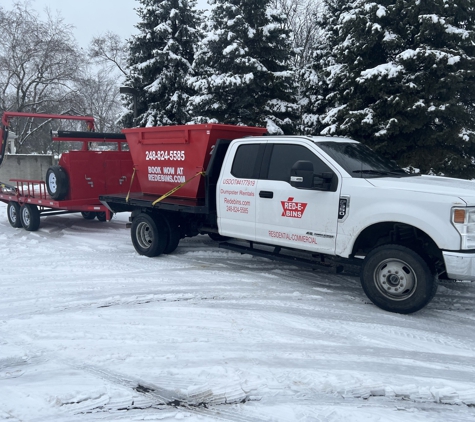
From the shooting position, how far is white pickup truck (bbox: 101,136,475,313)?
5.33m

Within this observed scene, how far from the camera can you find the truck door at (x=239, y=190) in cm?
711

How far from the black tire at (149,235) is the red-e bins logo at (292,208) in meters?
2.84

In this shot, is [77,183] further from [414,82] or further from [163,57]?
[163,57]

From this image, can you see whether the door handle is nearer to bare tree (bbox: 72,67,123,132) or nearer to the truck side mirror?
the truck side mirror

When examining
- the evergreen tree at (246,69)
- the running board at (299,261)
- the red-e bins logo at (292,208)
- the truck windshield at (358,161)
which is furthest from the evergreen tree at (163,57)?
the red-e bins logo at (292,208)

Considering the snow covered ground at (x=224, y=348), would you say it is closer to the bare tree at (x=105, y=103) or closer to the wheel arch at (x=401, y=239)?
the wheel arch at (x=401, y=239)

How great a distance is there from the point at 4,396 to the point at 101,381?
0.74 meters

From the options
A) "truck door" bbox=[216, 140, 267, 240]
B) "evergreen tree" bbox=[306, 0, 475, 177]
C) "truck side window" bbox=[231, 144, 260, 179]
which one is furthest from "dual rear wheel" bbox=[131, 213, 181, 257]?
"evergreen tree" bbox=[306, 0, 475, 177]

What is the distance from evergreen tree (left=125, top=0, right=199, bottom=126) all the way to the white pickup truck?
15.3 meters

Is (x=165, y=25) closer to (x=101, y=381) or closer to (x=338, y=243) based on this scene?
(x=338, y=243)

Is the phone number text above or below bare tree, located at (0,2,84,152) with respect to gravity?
below

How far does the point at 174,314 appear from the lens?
570 cm

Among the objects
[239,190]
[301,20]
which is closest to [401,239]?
[239,190]

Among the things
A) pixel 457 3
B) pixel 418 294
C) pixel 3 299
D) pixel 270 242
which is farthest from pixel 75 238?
pixel 457 3
